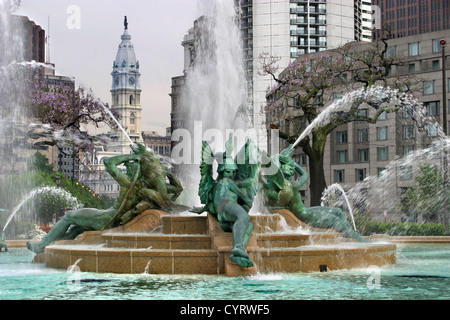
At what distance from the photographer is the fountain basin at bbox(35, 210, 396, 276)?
14578mm

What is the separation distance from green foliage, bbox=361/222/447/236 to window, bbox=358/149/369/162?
149ft

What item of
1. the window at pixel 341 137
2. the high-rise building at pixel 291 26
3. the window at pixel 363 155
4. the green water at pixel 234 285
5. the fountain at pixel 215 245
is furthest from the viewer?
the high-rise building at pixel 291 26

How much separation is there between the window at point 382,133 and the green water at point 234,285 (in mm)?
56438

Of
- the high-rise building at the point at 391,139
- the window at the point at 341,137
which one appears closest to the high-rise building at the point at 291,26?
the window at the point at 341,137

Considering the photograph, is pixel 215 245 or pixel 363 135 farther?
pixel 363 135

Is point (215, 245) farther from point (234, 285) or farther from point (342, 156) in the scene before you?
point (342, 156)

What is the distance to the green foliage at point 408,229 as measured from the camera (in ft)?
97.2

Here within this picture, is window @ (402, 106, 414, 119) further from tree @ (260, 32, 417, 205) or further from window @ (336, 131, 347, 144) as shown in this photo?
window @ (336, 131, 347, 144)

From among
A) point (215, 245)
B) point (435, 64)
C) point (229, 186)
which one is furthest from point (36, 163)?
point (215, 245)

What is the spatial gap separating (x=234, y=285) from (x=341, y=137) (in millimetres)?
67090

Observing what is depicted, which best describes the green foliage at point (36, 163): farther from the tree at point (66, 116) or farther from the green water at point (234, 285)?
the green water at point (234, 285)

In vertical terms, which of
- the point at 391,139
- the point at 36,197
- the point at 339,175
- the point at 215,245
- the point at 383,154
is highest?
the point at 391,139

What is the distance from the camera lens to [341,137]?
7875 centimetres

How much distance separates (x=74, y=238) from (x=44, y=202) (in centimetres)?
4312
